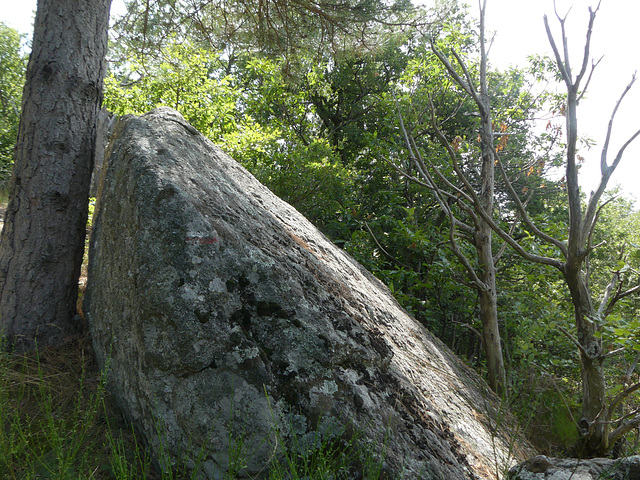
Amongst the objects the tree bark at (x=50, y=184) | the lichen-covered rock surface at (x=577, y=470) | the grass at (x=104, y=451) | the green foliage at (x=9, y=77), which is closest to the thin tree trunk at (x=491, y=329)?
the lichen-covered rock surface at (x=577, y=470)

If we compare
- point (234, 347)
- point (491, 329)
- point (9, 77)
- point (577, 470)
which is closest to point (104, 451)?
point (234, 347)

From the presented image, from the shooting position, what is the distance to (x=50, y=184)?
272 centimetres

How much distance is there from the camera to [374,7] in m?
5.16

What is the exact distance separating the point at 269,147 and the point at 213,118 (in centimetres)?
121

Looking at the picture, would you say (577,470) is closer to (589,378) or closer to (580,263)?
(589,378)

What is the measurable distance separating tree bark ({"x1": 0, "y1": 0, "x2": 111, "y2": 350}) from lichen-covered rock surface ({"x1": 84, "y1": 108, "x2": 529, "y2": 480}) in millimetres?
476

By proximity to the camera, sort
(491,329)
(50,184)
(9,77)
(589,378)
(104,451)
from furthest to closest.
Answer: (9,77), (491,329), (50,184), (589,378), (104,451)

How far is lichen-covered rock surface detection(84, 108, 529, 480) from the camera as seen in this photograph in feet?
5.35

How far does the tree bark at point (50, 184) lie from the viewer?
263cm

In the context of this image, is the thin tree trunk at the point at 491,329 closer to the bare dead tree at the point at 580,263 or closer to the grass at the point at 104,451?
the bare dead tree at the point at 580,263

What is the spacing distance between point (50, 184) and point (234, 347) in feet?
6.55

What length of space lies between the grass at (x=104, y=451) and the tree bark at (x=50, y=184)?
21.8 inches

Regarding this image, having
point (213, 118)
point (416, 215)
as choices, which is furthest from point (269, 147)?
point (416, 215)

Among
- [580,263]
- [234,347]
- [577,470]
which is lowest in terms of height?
[577,470]
